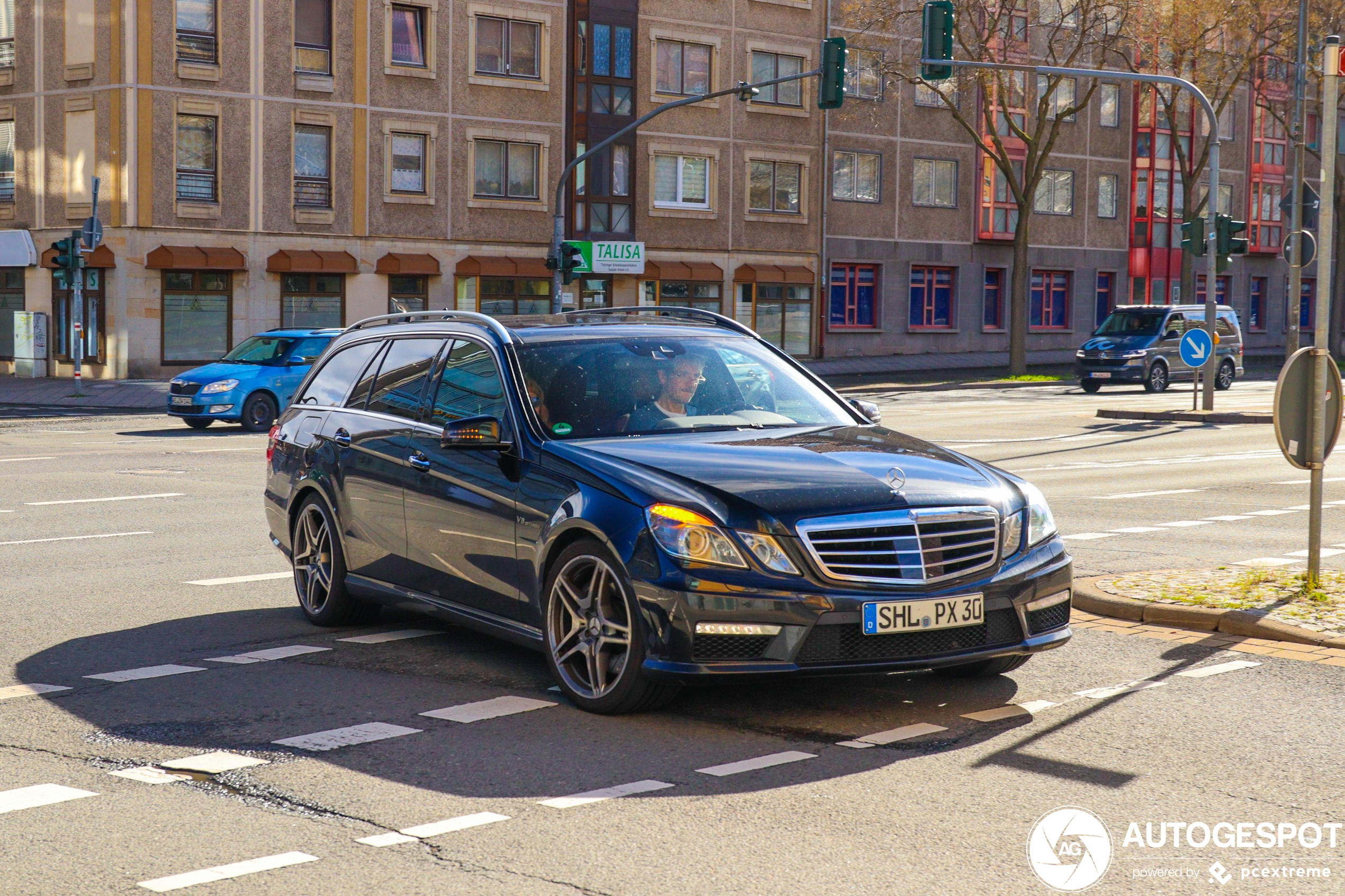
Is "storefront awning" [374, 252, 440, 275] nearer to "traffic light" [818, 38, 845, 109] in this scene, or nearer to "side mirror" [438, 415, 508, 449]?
"traffic light" [818, 38, 845, 109]

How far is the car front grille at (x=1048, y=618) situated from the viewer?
6520 mm

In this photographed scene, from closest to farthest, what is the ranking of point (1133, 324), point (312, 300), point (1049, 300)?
point (1133, 324)
point (312, 300)
point (1049, 300)

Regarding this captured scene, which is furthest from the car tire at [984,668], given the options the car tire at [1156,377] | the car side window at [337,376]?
the car tire at [1156,377]

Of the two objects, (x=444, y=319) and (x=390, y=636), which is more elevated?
(x=444, y=319)

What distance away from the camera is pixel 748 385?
770 cm

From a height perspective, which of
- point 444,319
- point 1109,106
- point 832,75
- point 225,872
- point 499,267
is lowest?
point 225,872

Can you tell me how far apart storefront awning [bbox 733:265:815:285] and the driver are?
139 ft

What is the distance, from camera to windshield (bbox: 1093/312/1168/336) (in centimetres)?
3841

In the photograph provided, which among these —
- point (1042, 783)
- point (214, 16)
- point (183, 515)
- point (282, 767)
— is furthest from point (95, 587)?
point (214, 16)

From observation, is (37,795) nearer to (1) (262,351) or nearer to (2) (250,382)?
(2) (250,382)

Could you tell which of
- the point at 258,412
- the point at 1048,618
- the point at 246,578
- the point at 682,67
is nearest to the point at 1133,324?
the point at 682,67

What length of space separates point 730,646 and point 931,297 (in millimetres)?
49978

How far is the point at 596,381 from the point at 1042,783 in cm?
283

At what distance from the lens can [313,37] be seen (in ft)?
136
